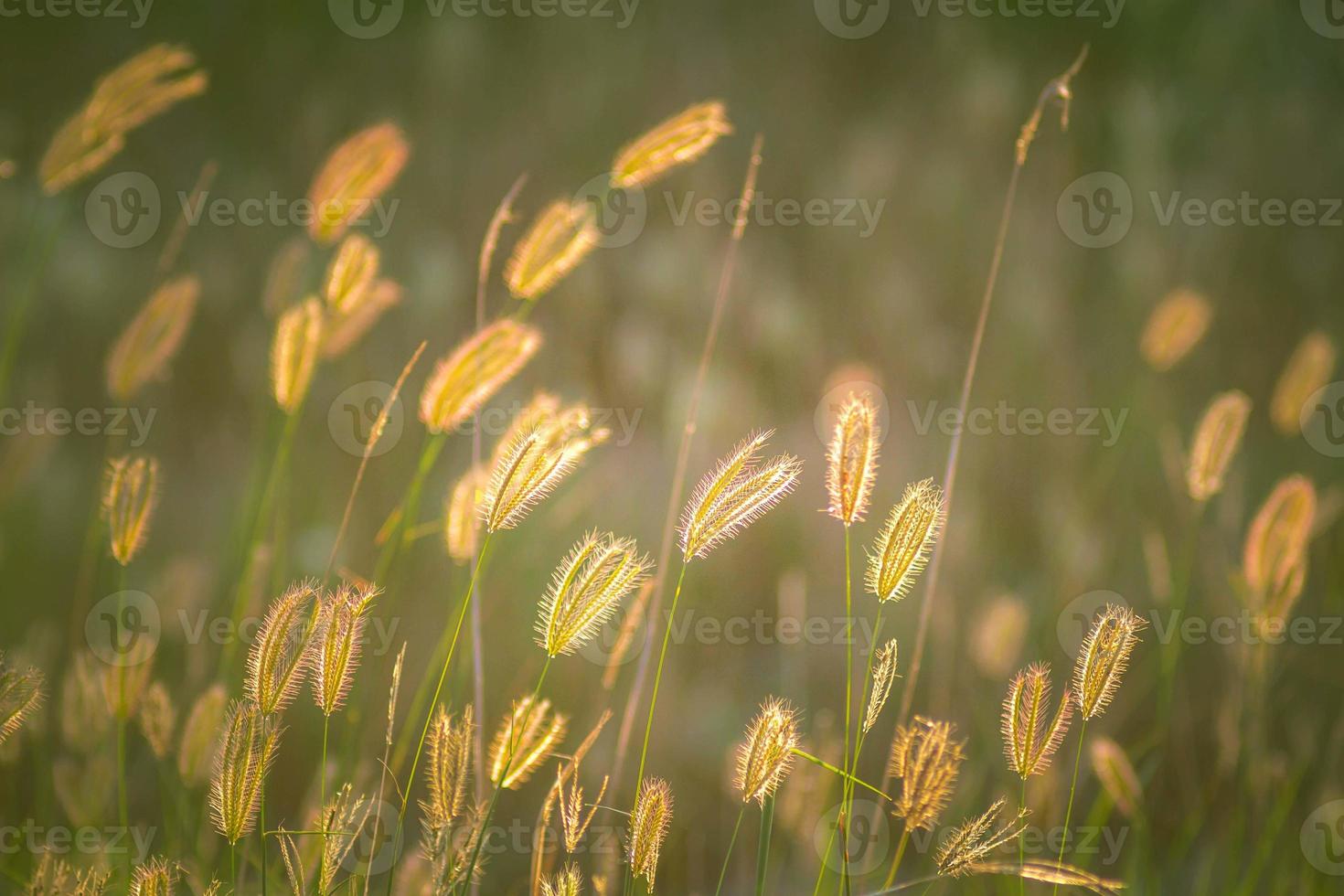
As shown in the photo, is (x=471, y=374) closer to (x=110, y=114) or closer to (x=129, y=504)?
(x=129, y=504)

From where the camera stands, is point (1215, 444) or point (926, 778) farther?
point (1215, 444)

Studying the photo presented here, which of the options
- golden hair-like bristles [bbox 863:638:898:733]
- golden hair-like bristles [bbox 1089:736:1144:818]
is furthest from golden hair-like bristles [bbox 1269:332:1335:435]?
golden hair-like bristles [bbox 863:638:898:733]

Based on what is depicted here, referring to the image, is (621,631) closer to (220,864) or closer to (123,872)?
(123,872)
